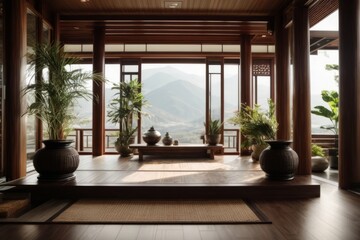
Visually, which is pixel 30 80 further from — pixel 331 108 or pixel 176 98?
pixel 176 98

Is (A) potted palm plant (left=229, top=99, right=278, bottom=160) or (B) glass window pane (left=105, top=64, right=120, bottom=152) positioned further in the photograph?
(B) glass window pane (left=105, top=64, right=120, bottom=152)

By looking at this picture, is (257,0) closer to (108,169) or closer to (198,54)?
(198,54)

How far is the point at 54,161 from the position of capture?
403 cm

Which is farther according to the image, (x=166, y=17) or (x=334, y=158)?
(x=166, y=17)

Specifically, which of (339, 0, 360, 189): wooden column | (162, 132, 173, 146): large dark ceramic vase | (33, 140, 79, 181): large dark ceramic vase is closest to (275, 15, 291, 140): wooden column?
(339, 0, 360, 189): wooden column

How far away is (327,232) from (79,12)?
5.86 m

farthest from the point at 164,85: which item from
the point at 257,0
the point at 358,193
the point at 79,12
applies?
the point at 358,193

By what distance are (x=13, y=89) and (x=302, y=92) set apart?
4276mm

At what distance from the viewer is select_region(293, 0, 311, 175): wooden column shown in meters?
5.23

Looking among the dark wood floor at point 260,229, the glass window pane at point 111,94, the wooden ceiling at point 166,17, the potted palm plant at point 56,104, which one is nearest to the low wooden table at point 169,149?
the glass window pane at point 111,94

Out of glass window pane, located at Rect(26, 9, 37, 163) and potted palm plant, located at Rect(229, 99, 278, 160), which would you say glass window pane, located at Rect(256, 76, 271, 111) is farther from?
glass window pane, located at Rect(26, 9, 37, 163)

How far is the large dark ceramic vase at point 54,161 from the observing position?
403 centimetres

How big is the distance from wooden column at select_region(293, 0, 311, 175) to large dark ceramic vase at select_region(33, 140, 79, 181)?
11.4ft

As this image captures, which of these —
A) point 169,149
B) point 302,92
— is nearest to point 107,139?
point 169,149
